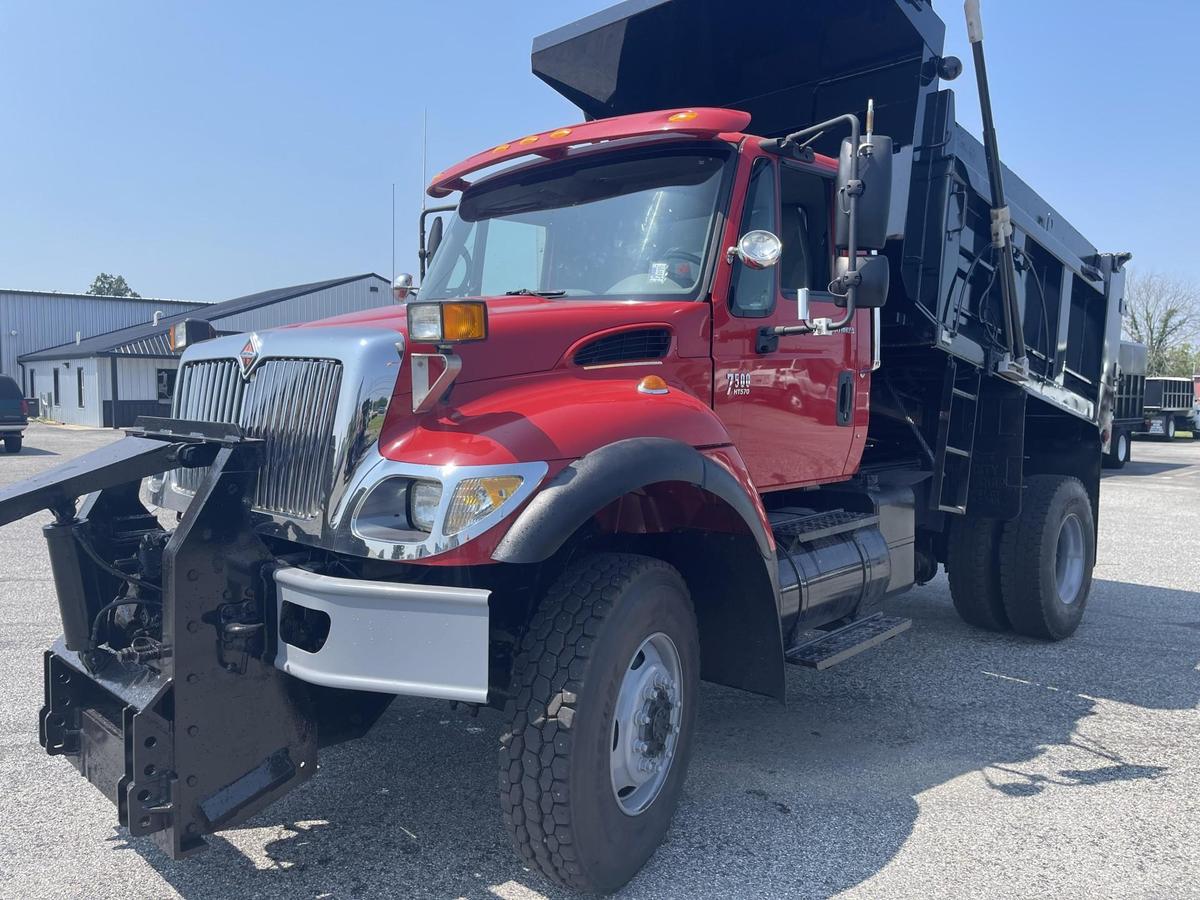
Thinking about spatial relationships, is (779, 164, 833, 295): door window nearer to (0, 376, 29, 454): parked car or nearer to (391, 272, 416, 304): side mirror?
(391, 272, 416, 304): side mirror

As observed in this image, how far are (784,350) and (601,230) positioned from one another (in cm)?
100

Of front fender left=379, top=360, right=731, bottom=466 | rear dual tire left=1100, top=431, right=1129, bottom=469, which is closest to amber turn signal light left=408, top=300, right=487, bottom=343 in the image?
front fender left=379, top=360, right=731, bottom=466

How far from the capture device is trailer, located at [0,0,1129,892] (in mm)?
2803

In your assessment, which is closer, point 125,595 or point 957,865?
point 957,865

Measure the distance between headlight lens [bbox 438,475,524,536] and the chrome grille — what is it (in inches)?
19.9

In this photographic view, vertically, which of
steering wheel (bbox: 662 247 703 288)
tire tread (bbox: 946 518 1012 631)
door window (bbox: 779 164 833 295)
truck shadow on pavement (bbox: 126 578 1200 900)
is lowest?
truck shadow on pavement (bbox: 126 578 1200 900)

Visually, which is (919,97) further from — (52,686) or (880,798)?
(52,686)

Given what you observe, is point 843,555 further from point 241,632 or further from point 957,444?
point 241,632

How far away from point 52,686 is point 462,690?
168 centimetres

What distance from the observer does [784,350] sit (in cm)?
428

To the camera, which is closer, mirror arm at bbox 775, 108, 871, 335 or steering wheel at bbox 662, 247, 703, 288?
mirror arm at bbox 775, 108, 871, 335

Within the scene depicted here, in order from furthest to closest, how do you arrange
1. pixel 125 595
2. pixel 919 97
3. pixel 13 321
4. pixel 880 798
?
pixel 13 321 → pixel 919 97 → pixel 880 798 → pixel 125 595

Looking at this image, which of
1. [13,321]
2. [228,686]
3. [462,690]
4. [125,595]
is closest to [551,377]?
[462,690]

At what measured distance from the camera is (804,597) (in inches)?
165
